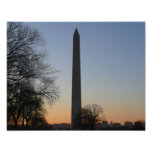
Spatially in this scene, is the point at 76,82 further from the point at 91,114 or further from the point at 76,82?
the point at 91,114

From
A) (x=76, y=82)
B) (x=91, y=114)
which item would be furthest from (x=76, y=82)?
(x=91, y=114)

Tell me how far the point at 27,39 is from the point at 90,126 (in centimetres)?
660

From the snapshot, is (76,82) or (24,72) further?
(76,82)

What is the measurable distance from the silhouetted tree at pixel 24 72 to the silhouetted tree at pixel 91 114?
3115mm

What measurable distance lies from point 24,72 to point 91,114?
6197 mm

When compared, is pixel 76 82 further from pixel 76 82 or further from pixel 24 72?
pixel 24 72

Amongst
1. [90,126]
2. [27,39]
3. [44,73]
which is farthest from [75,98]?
[27,39]

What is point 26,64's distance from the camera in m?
19.4

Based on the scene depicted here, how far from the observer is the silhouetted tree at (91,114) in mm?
22531

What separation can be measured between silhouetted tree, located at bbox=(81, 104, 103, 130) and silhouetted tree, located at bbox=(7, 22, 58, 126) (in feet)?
10.2

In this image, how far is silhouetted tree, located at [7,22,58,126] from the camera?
18938mm

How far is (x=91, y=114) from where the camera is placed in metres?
23.3

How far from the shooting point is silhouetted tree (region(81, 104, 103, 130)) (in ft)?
73.9
